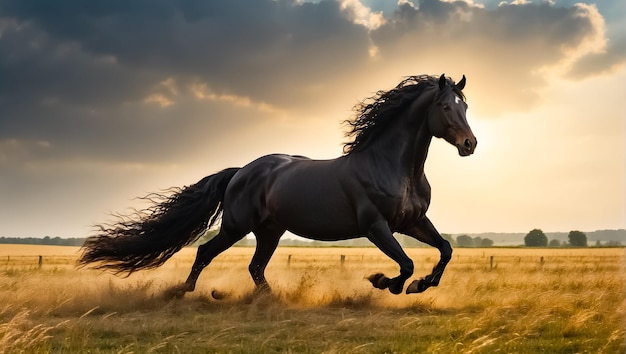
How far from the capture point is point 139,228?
33.3 ft

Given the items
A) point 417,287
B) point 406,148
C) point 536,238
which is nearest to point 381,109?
point 406,148

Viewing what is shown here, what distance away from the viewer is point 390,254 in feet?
24.7

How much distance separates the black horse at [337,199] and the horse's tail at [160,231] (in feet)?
0.05

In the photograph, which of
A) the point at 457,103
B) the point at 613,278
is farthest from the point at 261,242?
the point at 613,278

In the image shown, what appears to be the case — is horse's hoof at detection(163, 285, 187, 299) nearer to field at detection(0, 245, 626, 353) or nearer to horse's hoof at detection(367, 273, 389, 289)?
field at detection(0, 245, 626, 353)

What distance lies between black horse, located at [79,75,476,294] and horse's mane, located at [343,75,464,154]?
15 millimetres

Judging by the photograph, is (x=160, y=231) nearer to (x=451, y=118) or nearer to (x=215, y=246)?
(x=215, y=246)

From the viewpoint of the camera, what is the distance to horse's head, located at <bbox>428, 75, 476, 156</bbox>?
24.1 feet

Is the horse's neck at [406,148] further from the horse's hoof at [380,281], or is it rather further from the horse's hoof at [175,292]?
the horse's hoof at [175,292]

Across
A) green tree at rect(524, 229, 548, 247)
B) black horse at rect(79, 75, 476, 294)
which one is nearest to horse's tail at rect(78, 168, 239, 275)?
black horse at rect(79, 75, 476, 294)

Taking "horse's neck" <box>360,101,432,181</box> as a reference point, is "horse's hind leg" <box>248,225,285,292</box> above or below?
below

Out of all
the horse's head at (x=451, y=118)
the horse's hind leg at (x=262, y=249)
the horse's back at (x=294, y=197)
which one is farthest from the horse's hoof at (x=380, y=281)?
the horse's hind leg at (x=262, y=249)

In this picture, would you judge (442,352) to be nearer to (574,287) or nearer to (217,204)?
(217,204)

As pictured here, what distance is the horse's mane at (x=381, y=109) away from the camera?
824 cm
